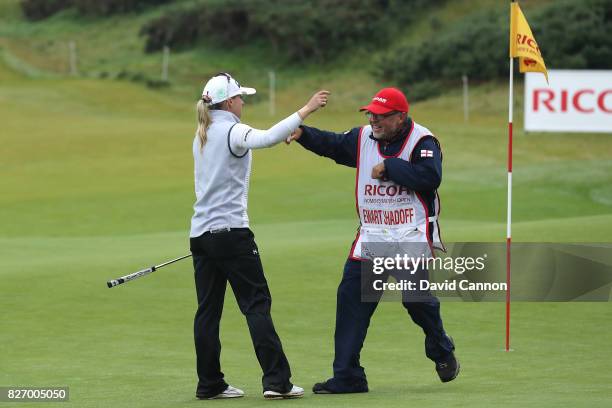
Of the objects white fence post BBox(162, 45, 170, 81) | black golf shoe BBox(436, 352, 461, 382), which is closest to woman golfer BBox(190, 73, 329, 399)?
black golf shoe BBox(436, 352, 461, 382)

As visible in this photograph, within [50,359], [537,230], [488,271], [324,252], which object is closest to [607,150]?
[537,230]

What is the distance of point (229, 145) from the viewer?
309 inches

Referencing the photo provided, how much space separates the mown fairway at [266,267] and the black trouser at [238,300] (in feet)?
0.71

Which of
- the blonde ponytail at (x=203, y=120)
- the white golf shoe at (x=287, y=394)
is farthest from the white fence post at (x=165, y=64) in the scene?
the white golf shoe at (x=287, y=394)

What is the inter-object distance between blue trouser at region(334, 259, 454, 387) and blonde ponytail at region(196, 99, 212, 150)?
134cm

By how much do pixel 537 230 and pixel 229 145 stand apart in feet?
30.4

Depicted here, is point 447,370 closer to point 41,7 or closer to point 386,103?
point 386,103

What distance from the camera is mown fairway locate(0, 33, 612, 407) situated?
8.62 metres

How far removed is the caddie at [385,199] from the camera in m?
7.96

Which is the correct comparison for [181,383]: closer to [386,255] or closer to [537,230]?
[386,255]

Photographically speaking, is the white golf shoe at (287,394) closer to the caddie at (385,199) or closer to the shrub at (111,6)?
the caddie at (385,199)

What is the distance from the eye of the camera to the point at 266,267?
14305 mm

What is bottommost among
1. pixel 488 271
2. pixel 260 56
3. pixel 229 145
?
pixel 488 271

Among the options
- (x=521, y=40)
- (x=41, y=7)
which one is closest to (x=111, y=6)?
(x=41, y=7)
